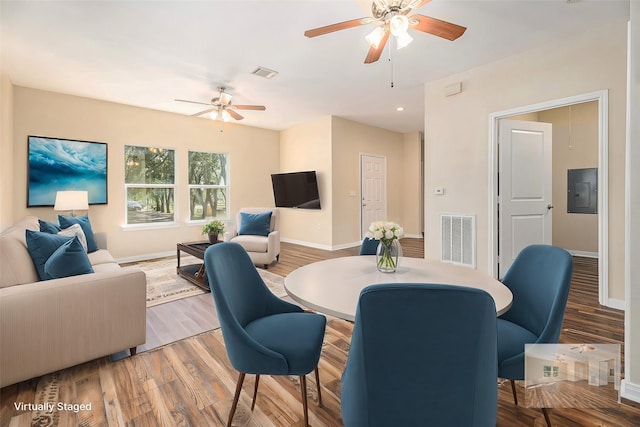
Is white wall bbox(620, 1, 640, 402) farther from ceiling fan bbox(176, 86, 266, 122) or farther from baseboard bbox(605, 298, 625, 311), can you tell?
ceiling fan bbox(176, 86, 266, 122)

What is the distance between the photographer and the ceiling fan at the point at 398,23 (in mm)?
1958

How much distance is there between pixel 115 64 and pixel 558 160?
7.36m

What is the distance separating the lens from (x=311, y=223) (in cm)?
661

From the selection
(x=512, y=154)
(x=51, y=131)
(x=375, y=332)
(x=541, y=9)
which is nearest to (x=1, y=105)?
(x=51, y=131)

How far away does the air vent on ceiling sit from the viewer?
373cm

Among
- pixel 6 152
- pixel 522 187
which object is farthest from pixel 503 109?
pixel 6 152

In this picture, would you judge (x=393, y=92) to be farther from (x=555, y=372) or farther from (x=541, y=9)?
(x=555, y=372)

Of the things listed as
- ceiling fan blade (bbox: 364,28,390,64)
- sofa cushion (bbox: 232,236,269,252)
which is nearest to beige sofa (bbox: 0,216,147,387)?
sofa cushion (bbox: 232,236,269,252)

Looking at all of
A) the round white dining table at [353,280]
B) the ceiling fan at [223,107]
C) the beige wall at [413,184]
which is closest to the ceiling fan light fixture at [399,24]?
the round white dining table at [353,280]

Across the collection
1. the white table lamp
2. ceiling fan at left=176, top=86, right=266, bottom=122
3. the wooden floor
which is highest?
ceiling fan at left=176, top=86, right=266, bottom=122

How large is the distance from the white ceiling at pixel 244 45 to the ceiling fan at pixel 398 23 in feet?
0.37

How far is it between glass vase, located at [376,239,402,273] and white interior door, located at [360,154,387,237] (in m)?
5.00

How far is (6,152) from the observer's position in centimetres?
376

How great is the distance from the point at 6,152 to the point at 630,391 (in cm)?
631
